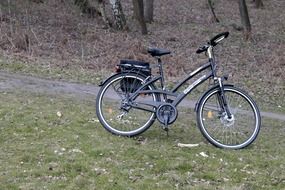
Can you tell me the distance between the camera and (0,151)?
5.71 m

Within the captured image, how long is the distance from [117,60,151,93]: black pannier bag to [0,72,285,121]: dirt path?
117 inches

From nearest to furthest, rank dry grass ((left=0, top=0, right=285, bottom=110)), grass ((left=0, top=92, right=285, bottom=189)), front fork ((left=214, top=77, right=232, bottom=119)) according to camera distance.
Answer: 1. grass ((left=0, top=92, right=285, bottom=189))
2. front fork ((left=214, top=77, right=232, bottom=119))
3. dry grass ((left=0, top=0, right=285, bottom=110))

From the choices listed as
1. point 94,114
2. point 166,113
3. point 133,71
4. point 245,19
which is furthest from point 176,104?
point 245,19

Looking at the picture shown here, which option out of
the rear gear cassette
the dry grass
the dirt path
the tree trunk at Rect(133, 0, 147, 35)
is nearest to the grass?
the rear gear cassette

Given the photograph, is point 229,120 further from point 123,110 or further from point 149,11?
point 149,11

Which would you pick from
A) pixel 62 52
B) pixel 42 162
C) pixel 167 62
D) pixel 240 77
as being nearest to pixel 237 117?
pixel 42 162

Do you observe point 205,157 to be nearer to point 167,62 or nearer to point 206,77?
point 206,77

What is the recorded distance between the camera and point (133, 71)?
638 centimetres

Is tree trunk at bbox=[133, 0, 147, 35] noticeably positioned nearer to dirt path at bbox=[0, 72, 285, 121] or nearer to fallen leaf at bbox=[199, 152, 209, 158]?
dirt path at bbox=[0, 72, 285, 121]

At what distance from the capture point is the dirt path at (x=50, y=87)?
9516 millimetres

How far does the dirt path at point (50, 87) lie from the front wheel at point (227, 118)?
294cm

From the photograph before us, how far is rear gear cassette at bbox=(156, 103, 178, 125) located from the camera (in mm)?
6236

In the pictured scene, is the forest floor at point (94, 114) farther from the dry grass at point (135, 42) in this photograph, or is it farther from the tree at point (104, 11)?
the tree at point (104, 11)

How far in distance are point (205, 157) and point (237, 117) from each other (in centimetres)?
82
